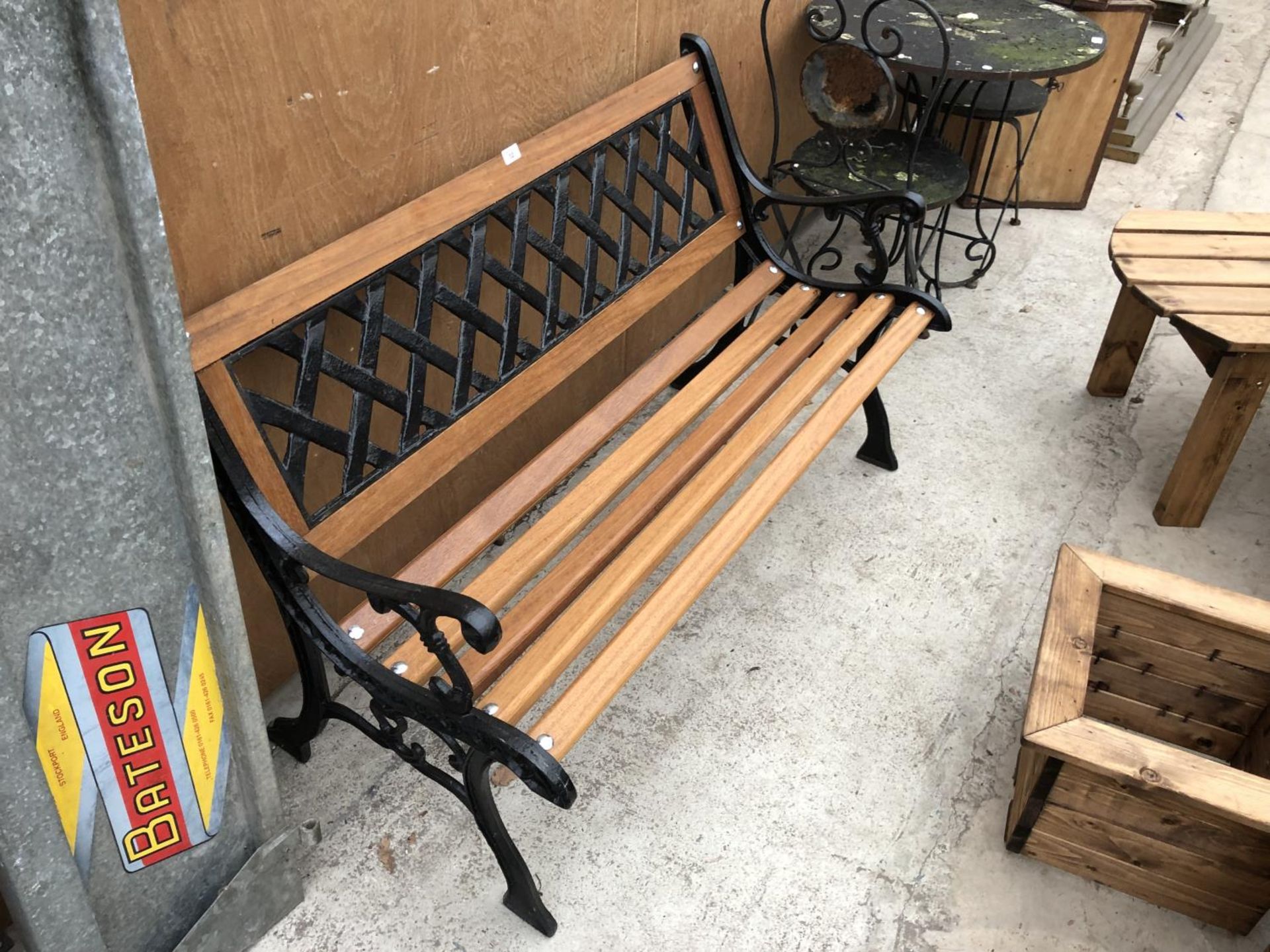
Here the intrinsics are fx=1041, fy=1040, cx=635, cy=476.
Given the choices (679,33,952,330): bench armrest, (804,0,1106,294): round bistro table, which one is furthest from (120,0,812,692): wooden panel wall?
(804,0,1106,294): round bistro table

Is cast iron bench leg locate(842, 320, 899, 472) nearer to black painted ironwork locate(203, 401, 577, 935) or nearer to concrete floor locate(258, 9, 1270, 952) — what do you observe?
concrete floor locate(258, 9, 1270, 952)

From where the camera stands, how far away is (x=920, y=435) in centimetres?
333

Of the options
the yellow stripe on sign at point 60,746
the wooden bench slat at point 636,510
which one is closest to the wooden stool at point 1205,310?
the wooden bench slat at point 636,510

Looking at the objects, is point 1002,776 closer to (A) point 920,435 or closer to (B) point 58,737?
(A) point 920,435

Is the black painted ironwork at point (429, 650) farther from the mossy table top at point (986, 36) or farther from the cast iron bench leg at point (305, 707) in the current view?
the mossy table top at point (986, 36)

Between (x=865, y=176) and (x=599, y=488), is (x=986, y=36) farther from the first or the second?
(x=599, y=488)

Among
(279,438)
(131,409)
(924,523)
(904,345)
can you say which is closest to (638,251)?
(904,345)

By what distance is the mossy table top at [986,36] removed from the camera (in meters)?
3.23

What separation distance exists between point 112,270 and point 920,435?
259cm

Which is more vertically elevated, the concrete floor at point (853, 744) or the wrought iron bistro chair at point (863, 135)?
the wrought iron bistro chair at point (863, 135)

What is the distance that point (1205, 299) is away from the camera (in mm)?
2832

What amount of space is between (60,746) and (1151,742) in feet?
5.94

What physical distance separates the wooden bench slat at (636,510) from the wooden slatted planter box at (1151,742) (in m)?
0.81

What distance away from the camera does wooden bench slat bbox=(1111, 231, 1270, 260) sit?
10.00ft
